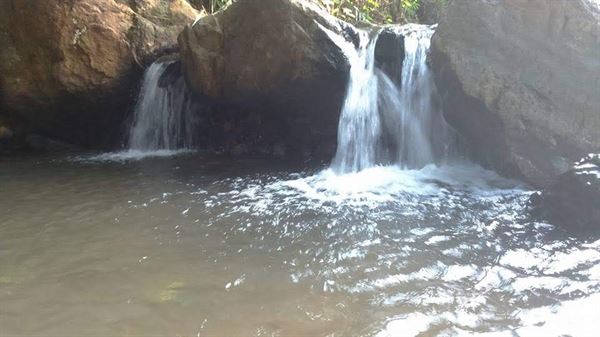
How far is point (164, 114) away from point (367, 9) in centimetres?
651

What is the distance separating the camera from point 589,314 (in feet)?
11.3

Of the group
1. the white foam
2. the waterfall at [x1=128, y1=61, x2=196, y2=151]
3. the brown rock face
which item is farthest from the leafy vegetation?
the white foam

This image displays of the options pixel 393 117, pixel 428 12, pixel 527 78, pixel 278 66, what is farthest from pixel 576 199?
pixel 428 12

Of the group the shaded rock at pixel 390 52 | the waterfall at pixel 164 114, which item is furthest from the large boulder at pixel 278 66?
the waterfall at pixel 164 114

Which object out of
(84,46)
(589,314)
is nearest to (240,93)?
(84,46)

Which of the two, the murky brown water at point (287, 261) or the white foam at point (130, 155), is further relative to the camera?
the white foam at point (130, 155)

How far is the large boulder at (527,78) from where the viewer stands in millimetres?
6746

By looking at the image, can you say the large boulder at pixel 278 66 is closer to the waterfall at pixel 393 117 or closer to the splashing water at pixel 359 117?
the splashing water at pixel 359 117

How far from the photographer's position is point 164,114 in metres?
10.2

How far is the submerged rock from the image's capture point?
206 inches

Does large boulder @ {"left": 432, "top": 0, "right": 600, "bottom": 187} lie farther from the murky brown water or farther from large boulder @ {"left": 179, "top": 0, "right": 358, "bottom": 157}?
large boulder @ {"left": 179, "top": 0, "right": 358, "bottom": 157}

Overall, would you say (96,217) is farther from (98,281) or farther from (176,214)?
(98,281)

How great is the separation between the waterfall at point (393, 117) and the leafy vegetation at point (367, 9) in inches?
148

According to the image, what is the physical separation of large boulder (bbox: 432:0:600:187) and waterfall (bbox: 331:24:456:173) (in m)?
0.82
